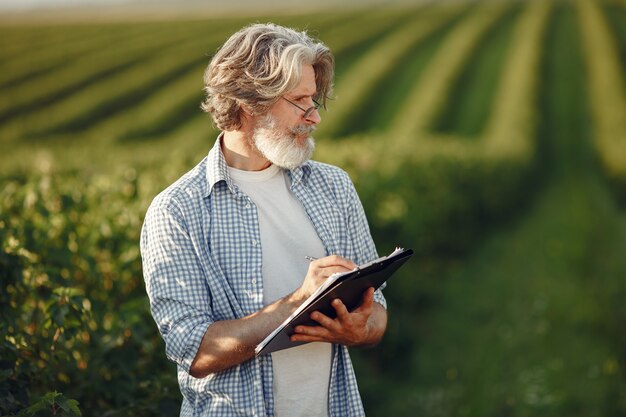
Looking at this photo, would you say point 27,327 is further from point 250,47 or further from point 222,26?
point 222,26

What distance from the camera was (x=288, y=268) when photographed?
2.56m

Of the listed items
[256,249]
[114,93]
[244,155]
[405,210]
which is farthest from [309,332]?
[114,93]

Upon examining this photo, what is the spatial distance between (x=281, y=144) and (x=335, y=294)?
54cm

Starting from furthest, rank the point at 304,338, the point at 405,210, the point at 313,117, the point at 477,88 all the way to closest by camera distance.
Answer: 1. the point at 477,88
2. the point at 405,210
3. the point at 313,117
4. the point at 304,338

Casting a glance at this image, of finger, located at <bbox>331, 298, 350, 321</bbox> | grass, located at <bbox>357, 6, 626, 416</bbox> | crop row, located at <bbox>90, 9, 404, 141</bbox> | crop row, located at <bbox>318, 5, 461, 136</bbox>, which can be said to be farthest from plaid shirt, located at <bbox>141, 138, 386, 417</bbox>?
crop row, located at <bbox>90, 9, 404, 141</bbox>

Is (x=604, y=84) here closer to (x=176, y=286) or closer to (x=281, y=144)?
(x=281, y=144)

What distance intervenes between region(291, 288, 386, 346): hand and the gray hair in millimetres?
653

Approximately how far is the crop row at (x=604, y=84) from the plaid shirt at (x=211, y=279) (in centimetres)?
1767

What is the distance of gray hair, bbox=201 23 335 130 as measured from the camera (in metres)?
2.51

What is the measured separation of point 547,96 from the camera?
3572cm

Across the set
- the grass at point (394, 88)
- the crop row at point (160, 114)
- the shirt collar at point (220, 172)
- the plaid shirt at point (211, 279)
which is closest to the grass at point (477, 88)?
the grass at point (394, 88)

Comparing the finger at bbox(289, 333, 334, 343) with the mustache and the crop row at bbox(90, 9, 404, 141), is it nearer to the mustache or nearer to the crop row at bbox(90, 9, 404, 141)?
the mustache

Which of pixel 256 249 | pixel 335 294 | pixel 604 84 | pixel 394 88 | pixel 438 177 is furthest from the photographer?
pixel 394 88

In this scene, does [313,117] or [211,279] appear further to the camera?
[313,117]
